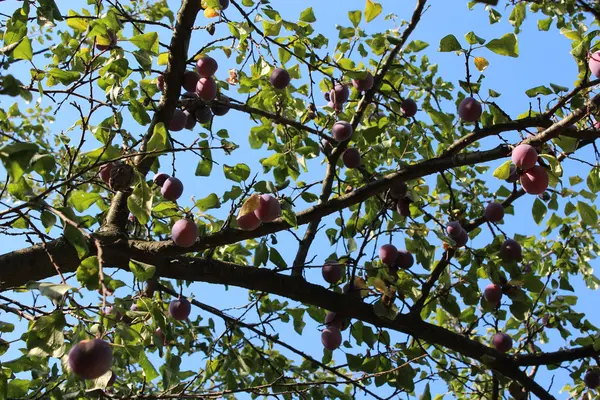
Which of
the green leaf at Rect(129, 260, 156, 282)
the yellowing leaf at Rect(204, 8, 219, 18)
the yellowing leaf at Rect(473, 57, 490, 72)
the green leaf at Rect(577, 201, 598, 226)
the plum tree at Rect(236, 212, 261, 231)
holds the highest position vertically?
the yellowing leaf at Rect(204, 8, 219, 18)

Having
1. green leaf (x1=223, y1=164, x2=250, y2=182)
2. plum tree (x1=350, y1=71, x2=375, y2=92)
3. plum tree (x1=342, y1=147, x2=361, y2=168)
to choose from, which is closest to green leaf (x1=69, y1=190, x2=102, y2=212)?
green leaf (x1=223, y1=164, x2=250, y2=182)

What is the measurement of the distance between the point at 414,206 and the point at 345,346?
0.89 metres

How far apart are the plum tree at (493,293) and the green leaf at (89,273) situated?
7.10 feet

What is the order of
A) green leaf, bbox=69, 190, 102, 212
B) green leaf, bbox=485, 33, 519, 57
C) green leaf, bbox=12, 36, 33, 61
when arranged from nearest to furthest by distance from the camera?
green leaf, bbox=12, 36, 33, 61, green leaf, bbox=485, 33, 519, 57, green leaf, bbox=69, 190, 102, 212

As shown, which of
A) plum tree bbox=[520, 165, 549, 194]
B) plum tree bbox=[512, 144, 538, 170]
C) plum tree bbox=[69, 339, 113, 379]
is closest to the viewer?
plum tree bbox=[69, 339, 113, 379]

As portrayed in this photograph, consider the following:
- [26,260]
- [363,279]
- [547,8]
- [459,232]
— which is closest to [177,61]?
[26,260]

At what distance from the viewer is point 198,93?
282cm

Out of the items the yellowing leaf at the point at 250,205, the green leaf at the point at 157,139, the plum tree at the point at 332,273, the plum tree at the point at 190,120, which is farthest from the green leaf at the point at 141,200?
the plum tree at the point at 332,273

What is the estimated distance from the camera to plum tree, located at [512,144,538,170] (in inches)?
85.9

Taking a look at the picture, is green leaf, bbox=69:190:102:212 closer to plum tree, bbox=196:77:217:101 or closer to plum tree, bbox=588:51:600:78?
plum tree, bbox=196:77:217:101

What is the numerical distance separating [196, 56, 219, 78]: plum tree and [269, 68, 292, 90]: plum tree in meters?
0.33

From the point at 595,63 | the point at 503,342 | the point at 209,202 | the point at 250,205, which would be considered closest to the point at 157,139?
the point at 250,205

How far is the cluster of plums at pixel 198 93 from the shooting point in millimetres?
2754

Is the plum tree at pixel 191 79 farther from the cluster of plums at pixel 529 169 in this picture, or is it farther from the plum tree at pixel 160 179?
the cluster of plums at pixel 529 169
